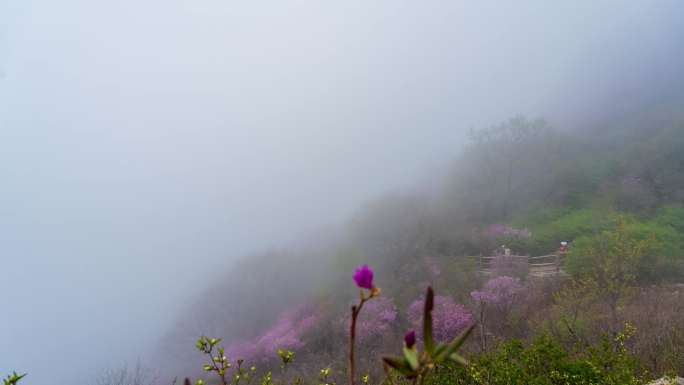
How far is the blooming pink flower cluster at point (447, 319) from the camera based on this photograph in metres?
9.57

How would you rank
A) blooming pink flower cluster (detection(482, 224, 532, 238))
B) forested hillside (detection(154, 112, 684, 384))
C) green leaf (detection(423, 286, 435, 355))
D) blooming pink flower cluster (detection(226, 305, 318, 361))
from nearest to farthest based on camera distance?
green leaf (detection(423, 286, 435, 355)), forested hillside (detection(154, 112, 684, 384)), blooming pink flower cluster (detection(226, 305, 318, 361)), blooming pink flower cluster (detection(482, 224, 532, 238))

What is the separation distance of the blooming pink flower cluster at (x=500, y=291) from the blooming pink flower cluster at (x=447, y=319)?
0.82 meters

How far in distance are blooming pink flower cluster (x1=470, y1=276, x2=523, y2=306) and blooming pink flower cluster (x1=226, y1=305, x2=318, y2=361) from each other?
589 cm

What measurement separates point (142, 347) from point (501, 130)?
2777 cm

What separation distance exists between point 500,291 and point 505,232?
638 cm

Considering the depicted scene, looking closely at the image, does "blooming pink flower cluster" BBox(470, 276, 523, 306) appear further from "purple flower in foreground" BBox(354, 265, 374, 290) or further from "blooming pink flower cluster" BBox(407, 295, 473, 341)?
"purple flower in foreground" BBox(354, 265, 374, 290)

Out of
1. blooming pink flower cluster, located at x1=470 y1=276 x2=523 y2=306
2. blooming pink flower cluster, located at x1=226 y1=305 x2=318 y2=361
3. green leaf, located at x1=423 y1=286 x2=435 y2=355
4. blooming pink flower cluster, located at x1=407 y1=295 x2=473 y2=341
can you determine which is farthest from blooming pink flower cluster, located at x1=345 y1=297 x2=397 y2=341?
green leaf, located at x1=423 y1=286 x2=435 y2=355

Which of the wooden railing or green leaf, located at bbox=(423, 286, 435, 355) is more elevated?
green leaf, located at bbox=(423, 286, 435, 355)

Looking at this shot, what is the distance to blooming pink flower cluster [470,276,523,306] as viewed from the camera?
1054 centimetres

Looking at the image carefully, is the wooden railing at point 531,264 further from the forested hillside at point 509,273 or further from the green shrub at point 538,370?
the green shrub at point 538,370

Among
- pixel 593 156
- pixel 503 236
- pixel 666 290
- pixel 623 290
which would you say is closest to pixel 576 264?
pixel 666 290

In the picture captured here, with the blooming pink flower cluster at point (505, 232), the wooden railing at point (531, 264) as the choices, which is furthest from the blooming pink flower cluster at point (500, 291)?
the blooming pink flower cluster at point (505, 232)

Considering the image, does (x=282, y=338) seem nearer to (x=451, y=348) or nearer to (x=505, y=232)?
(x=505, y=232)

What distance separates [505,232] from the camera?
1653 centimetres
